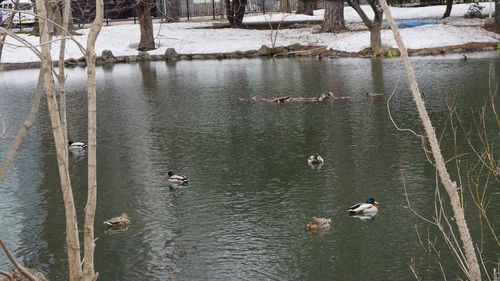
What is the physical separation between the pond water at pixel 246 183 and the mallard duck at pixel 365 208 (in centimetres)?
18

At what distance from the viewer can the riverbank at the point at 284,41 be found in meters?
35.3

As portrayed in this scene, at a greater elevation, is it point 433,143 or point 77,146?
point 433,143

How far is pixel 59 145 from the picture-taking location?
18.6 feet

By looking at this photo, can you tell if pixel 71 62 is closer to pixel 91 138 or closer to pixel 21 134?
pixel 21 134

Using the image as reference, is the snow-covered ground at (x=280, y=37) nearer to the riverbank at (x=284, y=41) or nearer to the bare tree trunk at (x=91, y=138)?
the riverbank at (x=284, y=41)

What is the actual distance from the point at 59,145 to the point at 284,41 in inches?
1416

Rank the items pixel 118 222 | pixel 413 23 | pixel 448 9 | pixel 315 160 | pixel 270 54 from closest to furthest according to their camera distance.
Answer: pixel 118 222
pixel 315 160
pixel 270 54
pixel 413 23
pixel 448 9

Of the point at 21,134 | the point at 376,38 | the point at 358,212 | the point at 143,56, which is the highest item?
the point at 21,134

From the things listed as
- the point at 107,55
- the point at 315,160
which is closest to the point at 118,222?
the point at 315,160

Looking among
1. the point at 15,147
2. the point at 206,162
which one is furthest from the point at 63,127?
the point at 206,162

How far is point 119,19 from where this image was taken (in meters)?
55.3

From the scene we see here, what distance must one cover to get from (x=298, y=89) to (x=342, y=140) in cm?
795

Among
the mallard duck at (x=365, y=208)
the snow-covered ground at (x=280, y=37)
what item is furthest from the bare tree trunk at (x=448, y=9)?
the mallard duck at (x=365, y=208)

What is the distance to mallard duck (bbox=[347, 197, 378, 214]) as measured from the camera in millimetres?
12094
